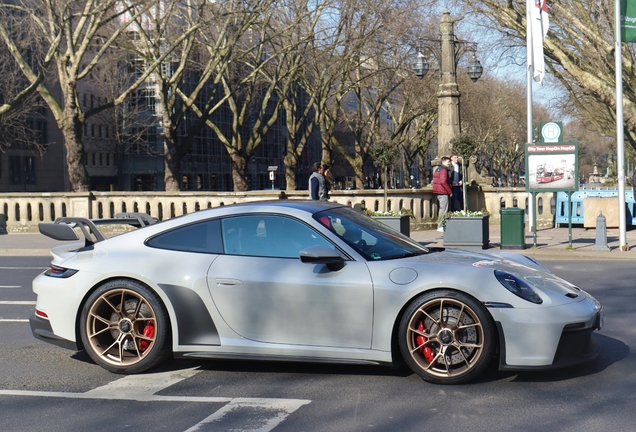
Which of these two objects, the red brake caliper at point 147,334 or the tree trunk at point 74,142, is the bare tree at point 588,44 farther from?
the red brake caliper at point 147,334

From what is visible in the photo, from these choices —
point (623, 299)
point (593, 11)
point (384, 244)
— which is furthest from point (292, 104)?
point (384, 244)

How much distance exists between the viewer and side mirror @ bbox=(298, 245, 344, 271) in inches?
252

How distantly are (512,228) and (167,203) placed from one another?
11.6 meters

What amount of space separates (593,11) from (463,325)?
25.8 m

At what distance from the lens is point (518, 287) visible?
6293 millimetres

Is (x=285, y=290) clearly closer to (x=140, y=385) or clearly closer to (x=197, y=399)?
(x=197, y=399)

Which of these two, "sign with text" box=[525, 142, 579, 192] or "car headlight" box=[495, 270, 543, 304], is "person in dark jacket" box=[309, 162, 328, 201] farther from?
"car headlight" box=[495, 270, 543, 304]

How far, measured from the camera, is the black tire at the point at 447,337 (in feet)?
20.4

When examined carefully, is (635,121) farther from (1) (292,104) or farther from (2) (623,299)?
(1) (292,104)

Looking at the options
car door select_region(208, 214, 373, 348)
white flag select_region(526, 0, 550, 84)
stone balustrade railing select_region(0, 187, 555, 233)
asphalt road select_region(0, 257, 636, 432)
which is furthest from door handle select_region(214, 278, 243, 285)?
stone balustrade railing select_region(0, 187, 555, 233)

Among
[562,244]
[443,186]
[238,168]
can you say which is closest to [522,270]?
[562,244]

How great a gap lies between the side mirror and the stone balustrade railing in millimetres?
18019

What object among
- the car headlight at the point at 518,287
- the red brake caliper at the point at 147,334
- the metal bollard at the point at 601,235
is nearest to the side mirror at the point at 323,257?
the car headlight at the point at 518,287

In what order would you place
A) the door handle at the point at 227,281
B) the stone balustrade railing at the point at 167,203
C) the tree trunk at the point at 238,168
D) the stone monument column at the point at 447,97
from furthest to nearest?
the tree trunk at the point at 238,168, the stone monument column at the point at 447,97, the stone balustrade railing at the point at 167,203, the door handle at the point at 227,281
